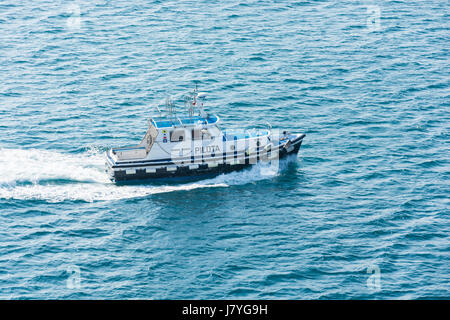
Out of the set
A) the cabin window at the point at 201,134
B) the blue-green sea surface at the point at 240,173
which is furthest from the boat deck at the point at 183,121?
the blue-green sea surface at the point at 240,173

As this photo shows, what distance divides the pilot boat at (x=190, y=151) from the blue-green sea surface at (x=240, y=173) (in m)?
1.38

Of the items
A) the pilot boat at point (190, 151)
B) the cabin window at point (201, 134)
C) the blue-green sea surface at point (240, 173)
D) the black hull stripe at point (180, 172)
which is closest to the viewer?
the blue-green sea surface at point (240, 173)

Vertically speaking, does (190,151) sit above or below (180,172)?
above

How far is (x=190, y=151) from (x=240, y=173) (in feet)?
16.7

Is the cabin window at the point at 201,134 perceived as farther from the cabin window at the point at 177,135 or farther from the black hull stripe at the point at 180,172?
the black hull stripe at the point at 180,172

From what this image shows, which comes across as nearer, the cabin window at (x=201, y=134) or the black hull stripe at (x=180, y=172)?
the black hull stripe at (x=180, y=172)

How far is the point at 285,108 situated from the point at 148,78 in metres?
18.0

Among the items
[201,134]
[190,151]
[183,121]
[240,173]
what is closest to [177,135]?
[183,121]

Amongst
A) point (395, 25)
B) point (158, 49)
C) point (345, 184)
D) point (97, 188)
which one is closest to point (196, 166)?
point (97, 188)

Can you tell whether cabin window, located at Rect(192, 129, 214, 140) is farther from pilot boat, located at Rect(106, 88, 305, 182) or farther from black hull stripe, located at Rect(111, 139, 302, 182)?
black hull stripe, located at Rect(111, 139, 302, 182)

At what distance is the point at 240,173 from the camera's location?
6944 centimetres

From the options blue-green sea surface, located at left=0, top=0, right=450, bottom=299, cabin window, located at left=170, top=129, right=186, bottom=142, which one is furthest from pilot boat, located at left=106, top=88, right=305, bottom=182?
blue-green sea surface, located at left=0, top=0, right=450, bottom=299

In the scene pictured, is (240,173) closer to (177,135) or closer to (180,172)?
(180,172)

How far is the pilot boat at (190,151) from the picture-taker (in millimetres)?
67562
